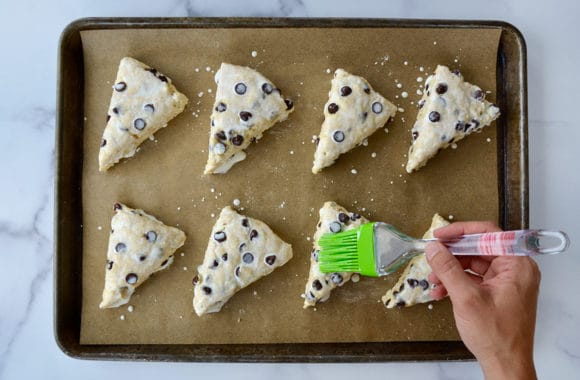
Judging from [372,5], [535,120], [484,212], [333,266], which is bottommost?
[333,266]

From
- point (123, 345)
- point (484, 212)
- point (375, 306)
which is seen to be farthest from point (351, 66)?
point (123, 345)

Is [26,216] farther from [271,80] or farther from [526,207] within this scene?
[526,207]

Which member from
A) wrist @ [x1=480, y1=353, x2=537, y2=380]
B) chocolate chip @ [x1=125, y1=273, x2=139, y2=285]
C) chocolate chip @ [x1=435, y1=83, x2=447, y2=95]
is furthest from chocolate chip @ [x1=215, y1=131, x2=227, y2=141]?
wrist @ [x1=480, y1=353, x2=537, y2=380]

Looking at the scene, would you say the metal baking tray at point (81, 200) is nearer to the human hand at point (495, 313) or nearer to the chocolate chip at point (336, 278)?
the chocolate chip at point (336, 278)

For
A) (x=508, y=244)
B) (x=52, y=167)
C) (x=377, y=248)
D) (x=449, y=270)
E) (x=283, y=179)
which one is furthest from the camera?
(x=52, y=167)

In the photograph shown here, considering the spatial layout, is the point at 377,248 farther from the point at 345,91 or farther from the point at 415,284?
the point at 345,91

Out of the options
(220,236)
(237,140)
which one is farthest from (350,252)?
(237,140)

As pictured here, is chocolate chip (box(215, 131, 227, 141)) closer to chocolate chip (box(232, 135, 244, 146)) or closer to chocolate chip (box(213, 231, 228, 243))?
chocolate chip (box(232, 135, 244, 146))
